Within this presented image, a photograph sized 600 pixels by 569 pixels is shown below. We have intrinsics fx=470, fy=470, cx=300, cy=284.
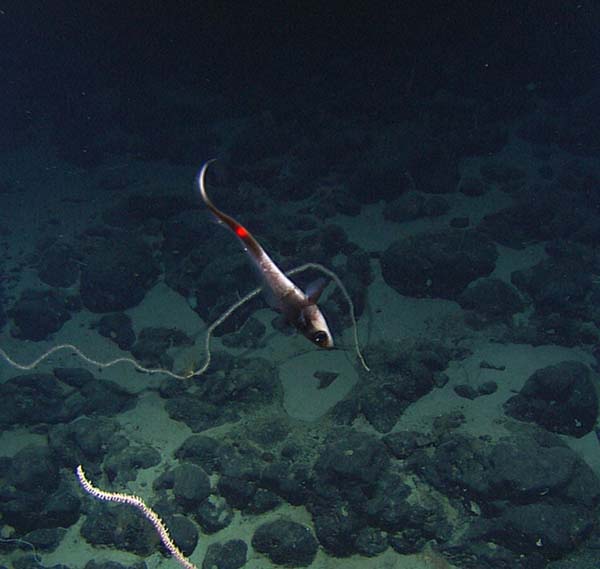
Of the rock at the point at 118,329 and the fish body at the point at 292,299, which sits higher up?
the fish body at the point at 292,299

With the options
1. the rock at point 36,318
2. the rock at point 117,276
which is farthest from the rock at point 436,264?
the rock at point 36,318

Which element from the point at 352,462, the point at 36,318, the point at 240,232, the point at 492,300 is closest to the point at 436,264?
the point at 492,300

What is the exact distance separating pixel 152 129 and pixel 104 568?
17920 mm

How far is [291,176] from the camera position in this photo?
15.0 m

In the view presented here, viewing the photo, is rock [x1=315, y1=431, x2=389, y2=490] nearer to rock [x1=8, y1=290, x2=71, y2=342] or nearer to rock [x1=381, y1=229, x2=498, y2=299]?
rock [x1=381, y1=229, x2=498, y2=299]

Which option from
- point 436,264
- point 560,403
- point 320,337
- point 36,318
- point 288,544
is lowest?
point 36,318

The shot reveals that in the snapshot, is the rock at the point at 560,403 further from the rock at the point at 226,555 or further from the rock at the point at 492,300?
the rock at the point at 226,555

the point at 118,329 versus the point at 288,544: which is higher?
the point at 288,544

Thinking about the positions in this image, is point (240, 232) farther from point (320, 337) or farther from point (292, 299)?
point (320, 337)

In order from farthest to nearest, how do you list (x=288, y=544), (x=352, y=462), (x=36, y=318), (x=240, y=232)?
(x=36, y=318), (x=352, y=462), (x=288, y=544), (x=240, y=232)

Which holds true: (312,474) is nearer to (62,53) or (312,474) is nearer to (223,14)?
(223,14)

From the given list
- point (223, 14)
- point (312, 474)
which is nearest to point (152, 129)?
point (223, 14)

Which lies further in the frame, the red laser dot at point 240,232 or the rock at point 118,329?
the rock at point 118,329

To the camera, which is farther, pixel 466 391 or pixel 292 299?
pixel 466 391
